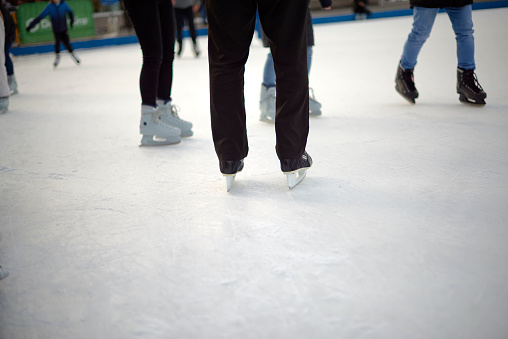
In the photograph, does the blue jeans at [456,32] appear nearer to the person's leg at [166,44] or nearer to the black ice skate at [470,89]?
the black ice skate at [470,89]

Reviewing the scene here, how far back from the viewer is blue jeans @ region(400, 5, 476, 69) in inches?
100

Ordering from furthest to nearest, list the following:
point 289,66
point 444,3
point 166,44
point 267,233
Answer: point 444,3 → point 166,44 → point 289,66 → point 267,233

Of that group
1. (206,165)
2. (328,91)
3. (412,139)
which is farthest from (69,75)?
(412,139)

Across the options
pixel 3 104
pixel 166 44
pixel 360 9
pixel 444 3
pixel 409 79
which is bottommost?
pixel 360 9

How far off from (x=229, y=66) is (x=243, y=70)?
Result: 66mm

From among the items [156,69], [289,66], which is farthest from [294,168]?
[156,69]

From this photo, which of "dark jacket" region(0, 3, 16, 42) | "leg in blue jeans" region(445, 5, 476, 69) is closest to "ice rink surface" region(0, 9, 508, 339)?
"leg in blue jeans" region(445, 5, 476, 69)

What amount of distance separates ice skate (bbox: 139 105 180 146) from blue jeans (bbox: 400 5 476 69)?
1.47 meters

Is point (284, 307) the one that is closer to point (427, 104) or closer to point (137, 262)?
point (137, 262)

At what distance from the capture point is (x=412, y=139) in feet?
6.90

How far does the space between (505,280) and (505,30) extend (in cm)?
584

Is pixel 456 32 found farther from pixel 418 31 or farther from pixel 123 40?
pixel 123 40

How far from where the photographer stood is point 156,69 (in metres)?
2.15

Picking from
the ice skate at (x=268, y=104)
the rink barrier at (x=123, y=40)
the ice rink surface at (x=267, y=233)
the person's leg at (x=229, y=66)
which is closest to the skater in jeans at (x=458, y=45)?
the ice rink surface at (x=267, y=233)
